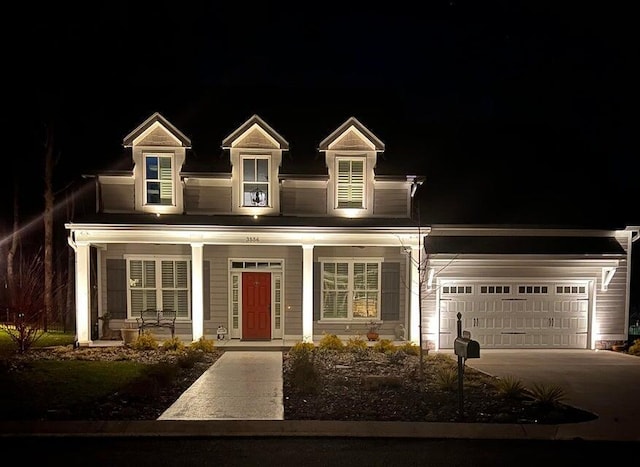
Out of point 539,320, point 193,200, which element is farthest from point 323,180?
point 539,320

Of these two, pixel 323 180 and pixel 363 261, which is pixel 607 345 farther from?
pixel 323 180

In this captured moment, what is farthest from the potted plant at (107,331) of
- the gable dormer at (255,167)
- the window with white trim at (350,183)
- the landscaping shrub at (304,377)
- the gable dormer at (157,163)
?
the window with white trim at (350,183)

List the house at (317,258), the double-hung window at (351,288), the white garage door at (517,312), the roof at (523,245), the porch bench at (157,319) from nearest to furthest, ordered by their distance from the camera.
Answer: the house at (317,258) → the roof at (523,245) → the white garage door at (517,312) → the porch bench at (157,319) → the double-hung window at (351,288)

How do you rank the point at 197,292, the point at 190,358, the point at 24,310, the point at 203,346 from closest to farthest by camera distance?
the point at 190,358
the point at 24,310
the point at 203,346
the point at 197,292

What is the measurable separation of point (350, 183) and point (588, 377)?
27.0 feet

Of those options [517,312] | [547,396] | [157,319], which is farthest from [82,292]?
[517,312]

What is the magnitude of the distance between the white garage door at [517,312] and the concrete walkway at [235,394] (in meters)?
6.15

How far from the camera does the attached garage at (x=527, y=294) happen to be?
47.6 feet

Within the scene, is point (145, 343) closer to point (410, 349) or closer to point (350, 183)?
point (410, 349)

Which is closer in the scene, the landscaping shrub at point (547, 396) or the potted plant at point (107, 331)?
the landscaping shrub at point (547, 396)

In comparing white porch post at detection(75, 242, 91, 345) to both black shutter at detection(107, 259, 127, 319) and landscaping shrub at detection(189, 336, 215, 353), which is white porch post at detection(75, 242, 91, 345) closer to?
black shutter at detection(107, 259, 127, 319)

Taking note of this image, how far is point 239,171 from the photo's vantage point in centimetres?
1438

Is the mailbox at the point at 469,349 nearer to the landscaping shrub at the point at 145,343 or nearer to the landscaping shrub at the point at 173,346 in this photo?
the landscaping shrub at the point at 173,346

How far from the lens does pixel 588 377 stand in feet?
36.4
